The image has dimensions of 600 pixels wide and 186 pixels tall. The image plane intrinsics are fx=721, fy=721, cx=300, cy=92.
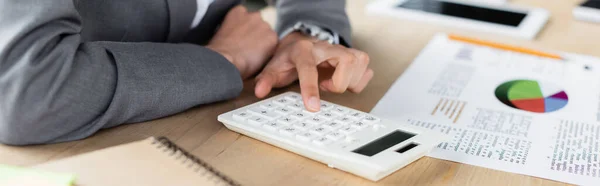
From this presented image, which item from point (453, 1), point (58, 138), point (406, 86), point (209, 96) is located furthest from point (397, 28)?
point (58, 138)

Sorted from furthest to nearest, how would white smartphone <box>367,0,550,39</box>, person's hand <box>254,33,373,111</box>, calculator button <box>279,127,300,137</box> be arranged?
white smartphone <box>367,0,550,39</box> → person's hand <box>254,33,373,111</box> → calculator button <box>279,127,300,137</box>

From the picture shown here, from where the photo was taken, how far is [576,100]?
802mm

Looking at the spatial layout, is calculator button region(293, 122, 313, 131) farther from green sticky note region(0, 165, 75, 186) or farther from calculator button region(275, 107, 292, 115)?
green sticky note region(0, 165, 75, 186)

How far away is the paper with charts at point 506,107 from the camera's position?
2.11ft

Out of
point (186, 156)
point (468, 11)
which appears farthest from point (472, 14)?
point (186, 156)

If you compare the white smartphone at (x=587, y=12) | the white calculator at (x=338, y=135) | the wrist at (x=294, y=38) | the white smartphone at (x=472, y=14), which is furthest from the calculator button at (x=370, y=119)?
the white smartphone at (x=587, y=12)

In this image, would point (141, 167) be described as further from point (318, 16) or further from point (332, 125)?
point (318, 16)

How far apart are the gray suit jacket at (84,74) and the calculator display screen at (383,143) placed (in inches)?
7.7

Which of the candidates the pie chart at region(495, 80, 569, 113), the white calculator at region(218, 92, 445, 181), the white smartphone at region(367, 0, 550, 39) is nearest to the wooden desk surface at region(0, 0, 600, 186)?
the white calculator at region(218, 92, 445, 181)

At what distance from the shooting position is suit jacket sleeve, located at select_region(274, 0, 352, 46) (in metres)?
0.94

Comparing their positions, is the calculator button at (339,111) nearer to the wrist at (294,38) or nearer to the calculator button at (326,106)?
the calculator button at (326,106)

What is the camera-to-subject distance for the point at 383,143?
0.61 metres

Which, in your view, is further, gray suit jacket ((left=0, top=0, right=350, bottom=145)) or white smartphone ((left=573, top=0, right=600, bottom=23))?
white smartphone ((left=573, top=0, right=600, bottom=23))

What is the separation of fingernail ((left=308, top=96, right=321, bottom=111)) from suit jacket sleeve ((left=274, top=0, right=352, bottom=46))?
24 cm
